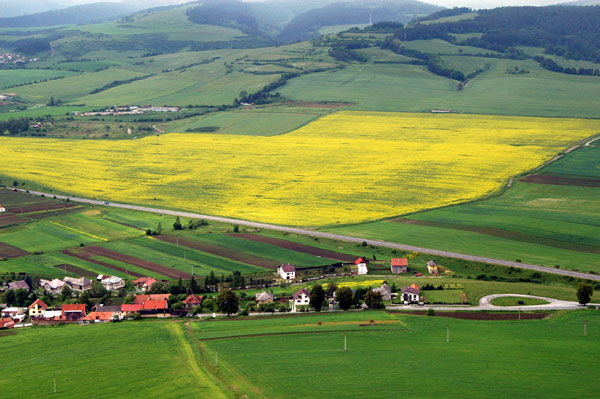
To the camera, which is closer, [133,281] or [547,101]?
[133,281]

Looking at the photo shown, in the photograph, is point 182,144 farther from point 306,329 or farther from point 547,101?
point 306,329

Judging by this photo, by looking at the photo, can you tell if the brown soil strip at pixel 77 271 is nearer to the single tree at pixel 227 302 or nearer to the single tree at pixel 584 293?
the single tree at pixel 227 302

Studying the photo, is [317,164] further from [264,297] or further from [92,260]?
[264,297]

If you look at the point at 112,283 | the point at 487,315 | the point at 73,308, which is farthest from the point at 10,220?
the point at 487,315

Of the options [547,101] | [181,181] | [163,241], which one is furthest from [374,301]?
[547,101]

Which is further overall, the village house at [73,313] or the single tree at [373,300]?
the village house at [73,313]

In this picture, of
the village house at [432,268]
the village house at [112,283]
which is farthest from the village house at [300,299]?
the village house at [112,283]
